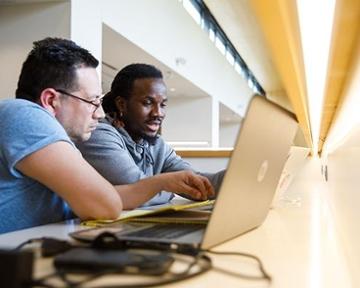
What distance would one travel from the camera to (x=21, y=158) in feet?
3.10

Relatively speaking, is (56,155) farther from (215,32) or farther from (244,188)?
(215,32)

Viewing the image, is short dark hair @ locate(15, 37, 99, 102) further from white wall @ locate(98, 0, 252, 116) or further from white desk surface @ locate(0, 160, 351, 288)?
white wall @ locate(98, 0, 252, 116)

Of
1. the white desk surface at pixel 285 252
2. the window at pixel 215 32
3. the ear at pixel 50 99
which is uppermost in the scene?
the window at pixel 215 32

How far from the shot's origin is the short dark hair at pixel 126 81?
5.91ft

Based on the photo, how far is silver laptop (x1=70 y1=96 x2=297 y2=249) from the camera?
23.3 inches

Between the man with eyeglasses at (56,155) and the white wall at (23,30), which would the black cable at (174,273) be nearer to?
the man with eyeglasses at (56,155)

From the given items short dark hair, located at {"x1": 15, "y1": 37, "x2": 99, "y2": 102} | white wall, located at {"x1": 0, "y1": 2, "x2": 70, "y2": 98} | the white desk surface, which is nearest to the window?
white wall, located at {"x1": 0, "y1": 2, "x2": 70, "y2": 98}

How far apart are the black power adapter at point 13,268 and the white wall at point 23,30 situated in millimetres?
3106

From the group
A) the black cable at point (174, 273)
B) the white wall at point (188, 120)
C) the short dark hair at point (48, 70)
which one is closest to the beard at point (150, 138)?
the short dark hair at point (48, 70)

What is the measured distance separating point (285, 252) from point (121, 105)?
1.23 metres

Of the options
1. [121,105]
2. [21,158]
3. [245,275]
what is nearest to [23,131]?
[21,158]

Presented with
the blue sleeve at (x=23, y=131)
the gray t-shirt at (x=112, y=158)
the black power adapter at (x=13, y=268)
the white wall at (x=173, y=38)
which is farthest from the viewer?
the white wall at (x=173, y=38)

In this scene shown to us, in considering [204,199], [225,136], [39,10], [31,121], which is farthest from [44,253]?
[225,136]

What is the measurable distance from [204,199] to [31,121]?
25.7 inches
